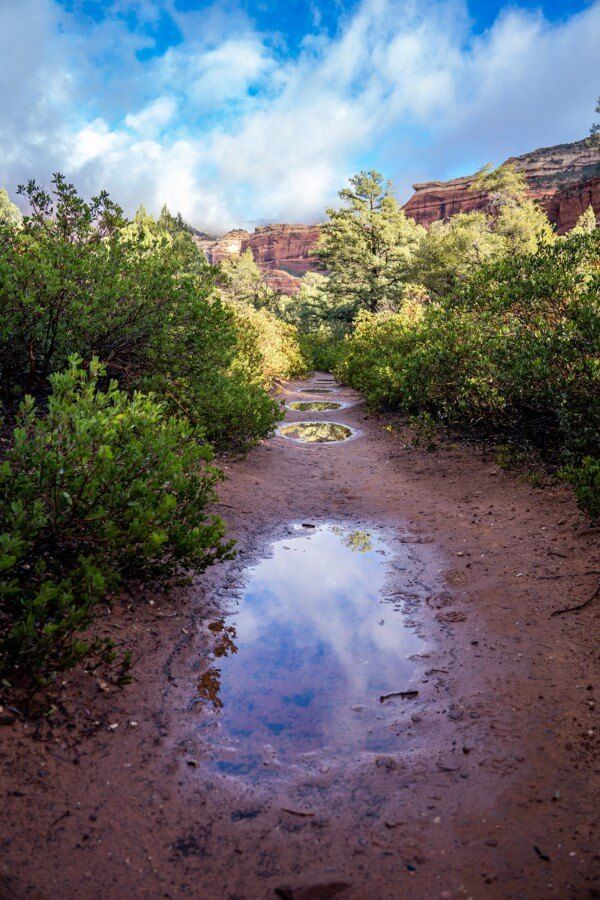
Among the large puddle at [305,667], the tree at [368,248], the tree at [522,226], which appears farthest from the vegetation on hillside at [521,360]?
the tree at [522,226]

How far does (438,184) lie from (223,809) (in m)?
151

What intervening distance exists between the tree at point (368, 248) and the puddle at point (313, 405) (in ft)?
46.8

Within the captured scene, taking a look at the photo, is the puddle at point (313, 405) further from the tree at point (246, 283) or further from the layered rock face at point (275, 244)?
the layered rock face at point (275, 244)

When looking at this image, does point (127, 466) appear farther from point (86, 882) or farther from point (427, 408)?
point (427, 408)

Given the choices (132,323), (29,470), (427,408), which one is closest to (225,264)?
(427,408)

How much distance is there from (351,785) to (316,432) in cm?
1187

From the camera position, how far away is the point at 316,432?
47.5ft

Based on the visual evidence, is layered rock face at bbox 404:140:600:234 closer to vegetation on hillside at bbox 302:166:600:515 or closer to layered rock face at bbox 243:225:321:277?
vegetation on hillside at bbox 302:166:600:515

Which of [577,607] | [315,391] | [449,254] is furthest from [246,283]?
[577,607]

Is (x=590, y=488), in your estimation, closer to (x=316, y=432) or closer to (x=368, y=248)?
(x=316, y=432)

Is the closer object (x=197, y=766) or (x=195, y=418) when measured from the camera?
(x=197, y=766)

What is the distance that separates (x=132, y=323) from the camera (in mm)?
6883

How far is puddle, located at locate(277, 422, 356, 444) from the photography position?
13.4 metres

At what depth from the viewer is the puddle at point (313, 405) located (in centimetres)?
1931
